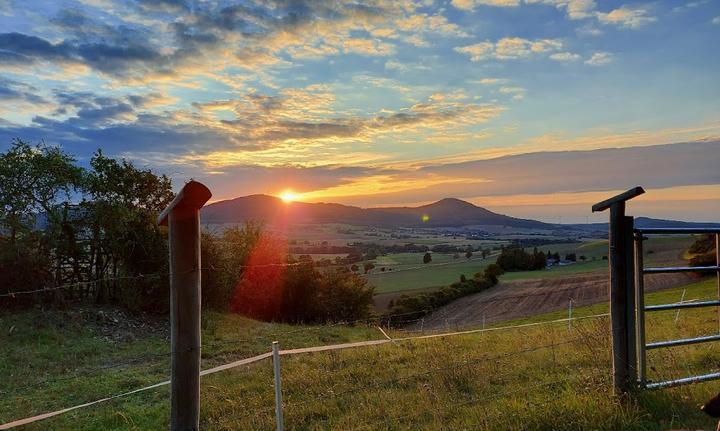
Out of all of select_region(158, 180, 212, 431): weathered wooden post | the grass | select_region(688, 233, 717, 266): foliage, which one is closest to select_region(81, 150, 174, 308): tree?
the grass

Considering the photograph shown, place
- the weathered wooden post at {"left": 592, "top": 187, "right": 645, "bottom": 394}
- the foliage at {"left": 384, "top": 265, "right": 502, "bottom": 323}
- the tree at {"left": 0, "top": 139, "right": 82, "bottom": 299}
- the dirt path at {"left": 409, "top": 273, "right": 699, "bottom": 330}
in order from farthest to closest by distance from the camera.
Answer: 1. the foliage at {"left": 384, "top": 265, "right": 502, "bottom": 323}
2. the dirt path at {"left": 409, "top": 273, "right": 699, "bottom": 330}
3. the tree at {"left": 0, "top": 139, "right": 82, "bottom": 299}
4. the weathered wooden post at {"left": 592, "top": 187, "right": 645, "bottom": 394}

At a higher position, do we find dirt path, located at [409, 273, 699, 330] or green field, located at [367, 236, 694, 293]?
green field, located at [367, 236, 694, 293]

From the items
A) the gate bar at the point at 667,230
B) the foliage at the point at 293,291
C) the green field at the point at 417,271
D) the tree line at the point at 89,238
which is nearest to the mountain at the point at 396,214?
the green field at the point at 417,271

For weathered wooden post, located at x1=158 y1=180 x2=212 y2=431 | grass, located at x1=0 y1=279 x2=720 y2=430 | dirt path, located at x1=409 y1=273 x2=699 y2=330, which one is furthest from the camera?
dirt path, located at x1=409 y1=273 x2=699 y2=330

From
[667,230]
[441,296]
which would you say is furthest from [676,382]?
[441,296]

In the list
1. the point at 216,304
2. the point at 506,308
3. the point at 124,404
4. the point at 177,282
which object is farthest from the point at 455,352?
the point at 506,308

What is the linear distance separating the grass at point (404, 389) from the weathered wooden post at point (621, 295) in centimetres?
24

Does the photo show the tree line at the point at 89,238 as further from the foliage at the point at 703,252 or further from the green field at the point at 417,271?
the foliage at the point at 703,252

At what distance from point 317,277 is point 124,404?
73.3 feet

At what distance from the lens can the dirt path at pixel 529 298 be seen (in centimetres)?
3947

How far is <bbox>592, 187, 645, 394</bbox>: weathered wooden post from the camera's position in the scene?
203 inches

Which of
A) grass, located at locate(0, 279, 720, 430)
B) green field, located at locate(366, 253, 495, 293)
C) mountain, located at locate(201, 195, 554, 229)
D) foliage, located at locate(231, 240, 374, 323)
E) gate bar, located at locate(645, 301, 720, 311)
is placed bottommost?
green field, located at locate(366, 253, 495, 293)

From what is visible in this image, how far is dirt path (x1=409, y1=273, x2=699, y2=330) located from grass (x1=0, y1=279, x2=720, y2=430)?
2705 cm

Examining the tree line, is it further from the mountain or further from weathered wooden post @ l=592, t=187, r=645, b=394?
the mountain
